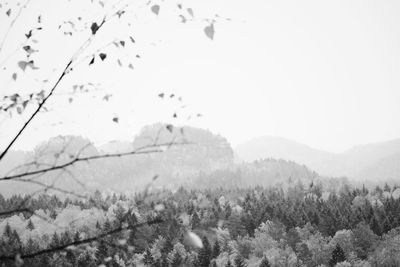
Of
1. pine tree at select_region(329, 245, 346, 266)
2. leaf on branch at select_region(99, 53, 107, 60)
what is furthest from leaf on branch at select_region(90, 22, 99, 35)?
pine tree at select_region(329, 245, 346, 266)

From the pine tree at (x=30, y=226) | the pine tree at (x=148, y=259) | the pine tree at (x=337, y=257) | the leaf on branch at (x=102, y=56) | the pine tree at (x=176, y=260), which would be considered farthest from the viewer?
the pine tree at (x=30, y=226)

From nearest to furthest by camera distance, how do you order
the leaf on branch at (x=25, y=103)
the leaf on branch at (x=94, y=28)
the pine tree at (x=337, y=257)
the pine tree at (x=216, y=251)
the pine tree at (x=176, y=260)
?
the leaf on branch at (x=94, y=28) < the leaf on branch at (x=25, y=103) < the pine tree at (x=337, y=257) < the pine tree at (x=176, y=260) < the pine tree at (x=216, y=251)

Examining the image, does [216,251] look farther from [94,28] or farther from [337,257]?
[94,28]

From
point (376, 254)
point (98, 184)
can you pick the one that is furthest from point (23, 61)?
point (98, 184)

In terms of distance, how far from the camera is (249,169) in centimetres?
15762

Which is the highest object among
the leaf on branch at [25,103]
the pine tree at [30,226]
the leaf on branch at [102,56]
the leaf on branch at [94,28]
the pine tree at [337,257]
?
the leaf on branch at [94,28]

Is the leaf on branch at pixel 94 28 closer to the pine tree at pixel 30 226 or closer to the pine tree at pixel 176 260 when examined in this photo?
the pine tree at pixel 176 260

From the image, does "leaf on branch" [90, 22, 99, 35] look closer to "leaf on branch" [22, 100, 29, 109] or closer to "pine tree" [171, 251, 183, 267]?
"leaf on branch" [22, 100, 29, 109]

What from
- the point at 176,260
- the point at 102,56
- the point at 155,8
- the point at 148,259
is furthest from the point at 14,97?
the point at 148,259

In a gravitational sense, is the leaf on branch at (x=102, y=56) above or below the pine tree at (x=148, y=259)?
above

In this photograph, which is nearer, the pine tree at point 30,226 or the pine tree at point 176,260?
the pine tree at point 176,260

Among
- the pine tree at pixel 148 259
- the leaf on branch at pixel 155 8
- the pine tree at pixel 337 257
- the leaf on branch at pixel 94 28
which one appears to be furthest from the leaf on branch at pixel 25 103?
the pine tree at pixel 337 257

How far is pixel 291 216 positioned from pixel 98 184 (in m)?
137

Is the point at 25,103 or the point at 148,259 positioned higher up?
the point at 25,103
